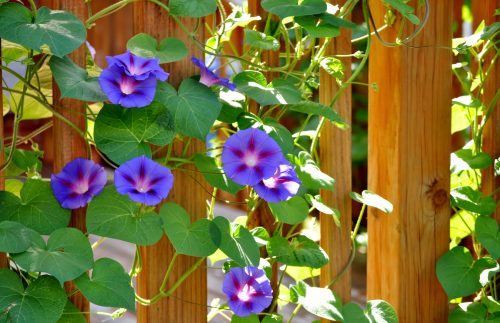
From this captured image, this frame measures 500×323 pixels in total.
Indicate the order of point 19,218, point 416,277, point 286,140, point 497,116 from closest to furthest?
1. point 19,218
2. point 286,140
3. point 416,277
4. point 497,116

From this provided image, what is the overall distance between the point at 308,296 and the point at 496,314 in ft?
1.57

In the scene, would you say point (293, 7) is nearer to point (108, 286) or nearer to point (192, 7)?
point (192, 7)

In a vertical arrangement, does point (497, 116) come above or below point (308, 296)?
above

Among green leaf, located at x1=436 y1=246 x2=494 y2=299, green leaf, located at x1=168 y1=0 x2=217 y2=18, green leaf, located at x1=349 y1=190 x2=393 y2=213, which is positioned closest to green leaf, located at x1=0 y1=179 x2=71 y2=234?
green leaf, located at x1=168 y1=0 x2=217 y2=18

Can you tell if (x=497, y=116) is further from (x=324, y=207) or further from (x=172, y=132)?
(x=172, y=132)

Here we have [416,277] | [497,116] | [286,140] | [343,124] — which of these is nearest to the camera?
[286,140]

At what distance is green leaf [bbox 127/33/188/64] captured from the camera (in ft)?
4.40

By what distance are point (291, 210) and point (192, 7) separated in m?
0.41

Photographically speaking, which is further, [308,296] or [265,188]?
[308,296]

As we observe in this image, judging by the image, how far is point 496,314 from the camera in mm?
1777

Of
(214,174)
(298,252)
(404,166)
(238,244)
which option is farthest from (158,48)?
(404,166)

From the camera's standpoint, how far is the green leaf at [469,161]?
181cm

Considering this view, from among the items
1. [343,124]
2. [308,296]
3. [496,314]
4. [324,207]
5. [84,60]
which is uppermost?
[84,60]

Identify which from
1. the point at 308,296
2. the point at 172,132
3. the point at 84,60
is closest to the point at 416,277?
the point at 308,296
